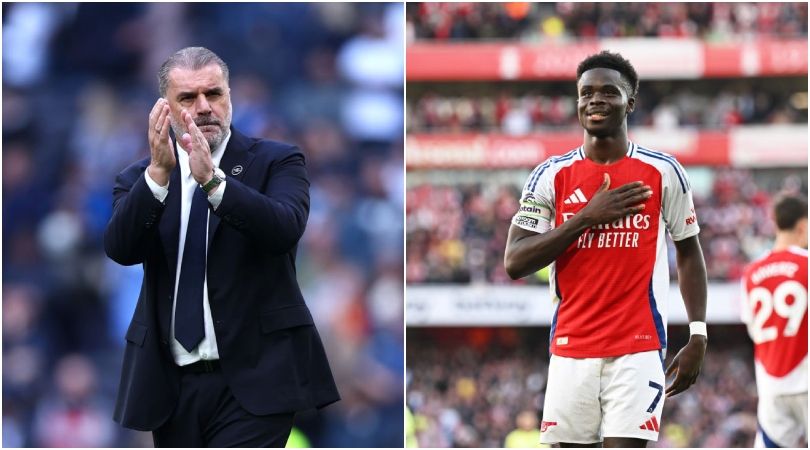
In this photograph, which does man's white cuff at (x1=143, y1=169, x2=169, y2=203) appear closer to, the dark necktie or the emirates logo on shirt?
the dark necktie

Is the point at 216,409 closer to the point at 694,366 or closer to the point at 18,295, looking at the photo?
the point at 694,366

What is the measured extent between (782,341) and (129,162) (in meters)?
7.04

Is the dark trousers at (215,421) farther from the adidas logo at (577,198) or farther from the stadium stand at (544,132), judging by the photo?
the stadium stand at (544,132)

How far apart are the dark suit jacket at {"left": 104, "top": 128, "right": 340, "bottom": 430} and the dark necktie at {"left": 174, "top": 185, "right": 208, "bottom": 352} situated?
0.13 ft

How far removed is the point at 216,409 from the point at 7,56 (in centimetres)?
944

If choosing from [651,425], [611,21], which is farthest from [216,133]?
[611,21]

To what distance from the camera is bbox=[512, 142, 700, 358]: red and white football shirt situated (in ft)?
14.0

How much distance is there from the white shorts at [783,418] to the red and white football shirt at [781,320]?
0.17 ft

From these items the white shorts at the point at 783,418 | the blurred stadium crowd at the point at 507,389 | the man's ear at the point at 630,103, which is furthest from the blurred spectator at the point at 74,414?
the blurred stadium crowd at the point at 507,389

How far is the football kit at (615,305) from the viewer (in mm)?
4223

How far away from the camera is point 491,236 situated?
27.7 m

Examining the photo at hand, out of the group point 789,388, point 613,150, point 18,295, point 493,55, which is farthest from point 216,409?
point 493,55

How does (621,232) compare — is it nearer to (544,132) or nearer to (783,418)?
(783,418)

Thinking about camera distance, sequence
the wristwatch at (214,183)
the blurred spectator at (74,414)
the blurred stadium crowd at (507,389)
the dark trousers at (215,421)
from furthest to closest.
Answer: the blurred stadium crowd at (507,389) → the blurred spectator at (74,414) → the dark trousers at (215,421) → the wristwatch at (214,183)
